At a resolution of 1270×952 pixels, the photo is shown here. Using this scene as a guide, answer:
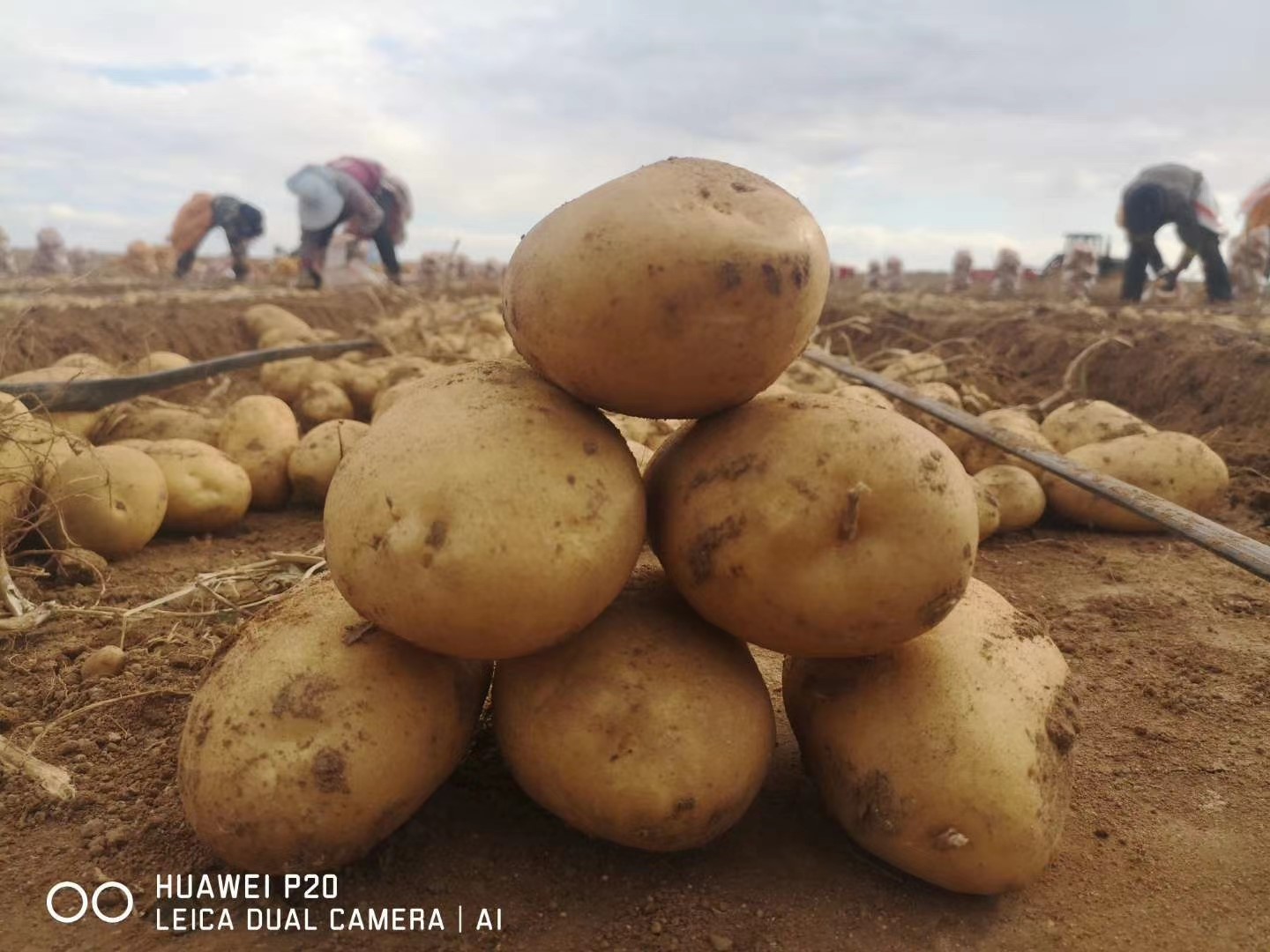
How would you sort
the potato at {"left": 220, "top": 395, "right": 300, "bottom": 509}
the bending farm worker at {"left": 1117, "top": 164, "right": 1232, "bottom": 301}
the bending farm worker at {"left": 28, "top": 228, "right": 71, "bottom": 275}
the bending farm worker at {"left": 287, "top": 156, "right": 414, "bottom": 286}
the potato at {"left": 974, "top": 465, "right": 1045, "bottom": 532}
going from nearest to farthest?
the potato at {"left": 974, "top": 465, "right": 1045, "bottom": 532} < the potato at {"left": 220, "top": 395, "right": 300, "bottom": 509} < the bending farm worker at {"left": 1117, "top": 164, "right": 1232, "bottom": 301} < the bending farm worker at {"left": 287, "top": 156, "right": 414, "bottom": 286} < the bending farm worker at {"left": 28, "top": 228, "right": 71, "bottom": 275}

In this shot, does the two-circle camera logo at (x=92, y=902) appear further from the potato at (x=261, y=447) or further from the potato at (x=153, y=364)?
the potato at (x=153, y=364)

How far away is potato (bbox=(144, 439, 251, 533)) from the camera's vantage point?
3.86 metres

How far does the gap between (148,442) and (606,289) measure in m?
3.17

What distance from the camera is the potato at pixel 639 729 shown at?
1.63 meters

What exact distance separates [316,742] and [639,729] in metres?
0.59

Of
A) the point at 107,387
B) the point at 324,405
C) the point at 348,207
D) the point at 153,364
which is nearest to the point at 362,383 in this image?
the point at 324,405

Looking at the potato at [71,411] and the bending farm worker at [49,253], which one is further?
the bending farm worker at [49,253]

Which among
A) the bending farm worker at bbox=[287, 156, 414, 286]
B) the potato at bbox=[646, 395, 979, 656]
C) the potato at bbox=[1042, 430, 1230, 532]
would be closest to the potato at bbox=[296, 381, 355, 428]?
the potato at bbox=[1042, 430, 1230, 532]

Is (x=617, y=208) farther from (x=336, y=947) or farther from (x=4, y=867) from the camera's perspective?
(x=4, y=867)

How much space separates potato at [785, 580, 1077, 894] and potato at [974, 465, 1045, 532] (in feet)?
7.59

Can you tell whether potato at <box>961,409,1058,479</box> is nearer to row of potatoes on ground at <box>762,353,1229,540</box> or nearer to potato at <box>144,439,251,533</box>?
row of potatoes on ground at <box>762,353,1229,540</box>

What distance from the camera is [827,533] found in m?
1.60

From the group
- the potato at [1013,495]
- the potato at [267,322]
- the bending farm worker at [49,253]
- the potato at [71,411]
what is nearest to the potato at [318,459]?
the potato at [71,411]

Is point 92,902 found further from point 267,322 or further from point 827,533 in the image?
point 267,322
